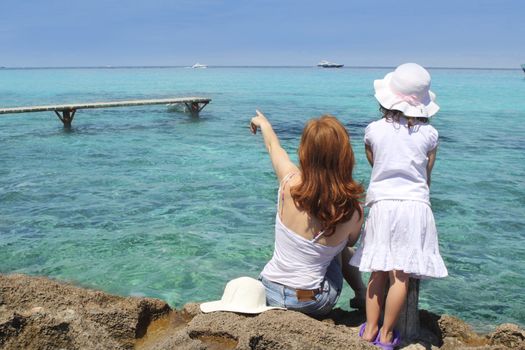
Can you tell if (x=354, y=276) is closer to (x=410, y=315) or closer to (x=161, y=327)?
(x=410, y=315)

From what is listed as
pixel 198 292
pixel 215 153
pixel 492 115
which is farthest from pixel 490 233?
pixel 492 115

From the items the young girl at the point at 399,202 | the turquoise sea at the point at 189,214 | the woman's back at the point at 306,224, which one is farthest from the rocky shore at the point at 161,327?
the turquoise sea at the point at 189,214

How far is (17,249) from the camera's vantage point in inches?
273

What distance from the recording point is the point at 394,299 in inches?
125

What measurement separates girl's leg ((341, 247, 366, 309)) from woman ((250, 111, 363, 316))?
0.14ft

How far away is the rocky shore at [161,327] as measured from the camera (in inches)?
118

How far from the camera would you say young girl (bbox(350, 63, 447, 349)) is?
10.4 ft

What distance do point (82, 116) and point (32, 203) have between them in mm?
15310

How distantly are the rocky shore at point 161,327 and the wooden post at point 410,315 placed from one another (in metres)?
0.08

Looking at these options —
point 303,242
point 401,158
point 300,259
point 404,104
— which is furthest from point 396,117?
point 300,259

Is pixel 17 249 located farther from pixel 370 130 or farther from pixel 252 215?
pixel 370 130

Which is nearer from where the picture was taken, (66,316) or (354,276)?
(66,316)

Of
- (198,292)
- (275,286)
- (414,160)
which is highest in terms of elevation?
(414,160)

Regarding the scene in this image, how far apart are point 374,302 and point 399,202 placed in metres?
0.65
